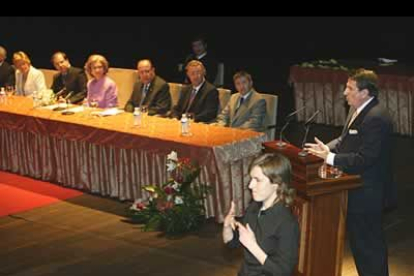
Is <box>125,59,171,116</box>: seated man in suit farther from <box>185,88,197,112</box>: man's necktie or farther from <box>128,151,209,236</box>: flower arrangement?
<box>128,151,209,236</box>: flower arrangement

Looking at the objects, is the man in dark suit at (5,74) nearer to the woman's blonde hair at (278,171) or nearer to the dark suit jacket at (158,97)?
the dark suit jacket at (158,97)

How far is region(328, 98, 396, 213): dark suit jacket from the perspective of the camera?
5242 millimetres

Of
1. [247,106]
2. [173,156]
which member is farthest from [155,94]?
[173,156]

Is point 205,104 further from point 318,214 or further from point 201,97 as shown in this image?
point 318,214

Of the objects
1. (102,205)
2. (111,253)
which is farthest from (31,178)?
(111,253)

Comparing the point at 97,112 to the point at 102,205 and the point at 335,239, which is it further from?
→ the point at 335,239

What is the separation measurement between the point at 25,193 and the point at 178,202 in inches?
78.5

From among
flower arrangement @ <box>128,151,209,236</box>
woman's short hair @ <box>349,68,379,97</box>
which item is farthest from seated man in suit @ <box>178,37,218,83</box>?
woman's short hair @ <box>349,68,379,97</box>

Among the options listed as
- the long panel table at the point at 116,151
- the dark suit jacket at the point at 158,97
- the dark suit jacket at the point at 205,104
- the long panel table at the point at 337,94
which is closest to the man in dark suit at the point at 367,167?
the long panel table at the point at 116,151

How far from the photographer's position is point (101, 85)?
9.47m

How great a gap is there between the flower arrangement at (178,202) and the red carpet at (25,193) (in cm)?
131

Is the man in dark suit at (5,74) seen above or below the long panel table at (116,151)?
above

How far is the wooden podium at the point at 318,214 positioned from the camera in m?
4.71
